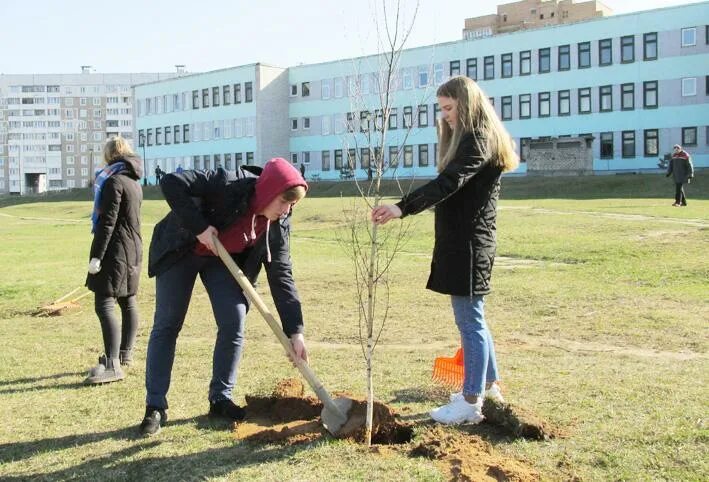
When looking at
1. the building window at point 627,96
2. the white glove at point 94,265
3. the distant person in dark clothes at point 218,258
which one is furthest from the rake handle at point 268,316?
the building window at point 627,96

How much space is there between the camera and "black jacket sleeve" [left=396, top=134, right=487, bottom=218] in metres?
3.94

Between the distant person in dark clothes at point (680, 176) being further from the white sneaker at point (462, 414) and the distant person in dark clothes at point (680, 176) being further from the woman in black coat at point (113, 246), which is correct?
the white sneaker at point (462, 414)

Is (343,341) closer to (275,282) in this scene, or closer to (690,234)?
(275,282)

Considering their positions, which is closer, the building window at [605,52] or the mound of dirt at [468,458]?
the mound of dirt at [468,458]

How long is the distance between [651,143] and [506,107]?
A: 10401mm

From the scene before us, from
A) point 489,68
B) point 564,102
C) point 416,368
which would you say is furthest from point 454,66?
point 416,368

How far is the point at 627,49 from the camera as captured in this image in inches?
1896

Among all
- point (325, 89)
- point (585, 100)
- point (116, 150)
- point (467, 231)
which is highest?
point (325, 89)

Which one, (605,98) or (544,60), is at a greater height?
(544,60)

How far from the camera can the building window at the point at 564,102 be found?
2005 inches

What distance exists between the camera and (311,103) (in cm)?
6475

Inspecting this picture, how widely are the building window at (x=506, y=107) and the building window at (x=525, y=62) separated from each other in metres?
1.92

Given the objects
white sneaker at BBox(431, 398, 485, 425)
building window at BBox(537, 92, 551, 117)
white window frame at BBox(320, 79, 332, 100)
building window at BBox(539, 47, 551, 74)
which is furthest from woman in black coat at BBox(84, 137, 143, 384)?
white window frame at BBox(320, 79, 332, 100)

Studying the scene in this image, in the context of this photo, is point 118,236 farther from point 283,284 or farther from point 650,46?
point 650,46
